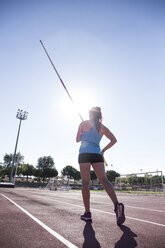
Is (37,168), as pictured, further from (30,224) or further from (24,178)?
(30,224)

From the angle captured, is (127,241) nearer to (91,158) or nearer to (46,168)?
(91,158)

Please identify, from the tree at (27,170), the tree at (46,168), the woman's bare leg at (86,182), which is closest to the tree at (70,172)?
the tree at (46,168)

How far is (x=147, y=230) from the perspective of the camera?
110 inches

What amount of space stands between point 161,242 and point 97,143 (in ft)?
5.90

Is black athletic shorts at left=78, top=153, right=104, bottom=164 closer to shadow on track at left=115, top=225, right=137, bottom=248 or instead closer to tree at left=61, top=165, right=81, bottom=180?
shadow on track at left=115, top=225, right=137, bottom=248

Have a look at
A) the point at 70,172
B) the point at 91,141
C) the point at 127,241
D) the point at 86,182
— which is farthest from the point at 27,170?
the point at 127,241

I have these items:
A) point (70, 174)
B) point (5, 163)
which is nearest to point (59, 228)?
point (5, 163)

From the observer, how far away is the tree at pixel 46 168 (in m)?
104

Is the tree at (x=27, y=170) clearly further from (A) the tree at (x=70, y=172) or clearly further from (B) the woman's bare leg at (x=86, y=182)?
(B) the woman's bare leg at (x=86, y=182)

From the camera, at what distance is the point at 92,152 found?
329cm

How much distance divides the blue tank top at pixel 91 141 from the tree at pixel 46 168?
106199 mm

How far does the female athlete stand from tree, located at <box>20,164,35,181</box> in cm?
10025

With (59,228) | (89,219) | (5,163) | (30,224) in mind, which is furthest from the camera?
(5,163)

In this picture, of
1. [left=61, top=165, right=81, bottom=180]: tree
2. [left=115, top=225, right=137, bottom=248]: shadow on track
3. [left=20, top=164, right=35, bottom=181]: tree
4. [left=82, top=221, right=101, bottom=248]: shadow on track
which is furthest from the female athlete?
[left=61, top=165, right=81, bottom=180]: tree
